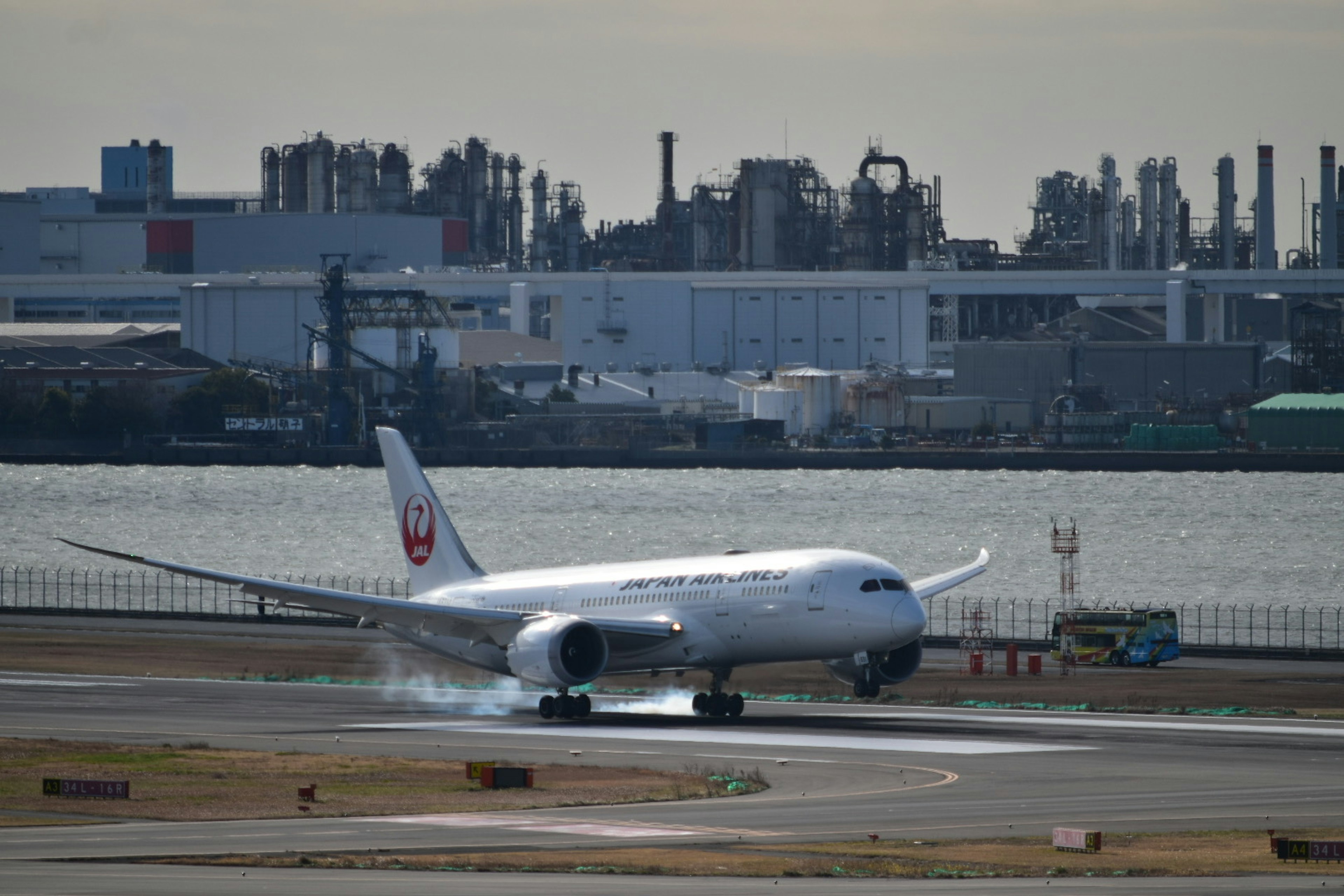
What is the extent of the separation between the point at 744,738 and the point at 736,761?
4.61m

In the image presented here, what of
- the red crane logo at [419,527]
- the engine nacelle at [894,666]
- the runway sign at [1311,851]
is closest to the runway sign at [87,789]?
the engine nacelle at [894,666]

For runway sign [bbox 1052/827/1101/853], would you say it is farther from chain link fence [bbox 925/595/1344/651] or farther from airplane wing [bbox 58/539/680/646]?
chain link fence [bbox 925/595/1344/651]

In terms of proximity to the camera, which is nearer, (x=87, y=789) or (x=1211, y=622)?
(x=87, y=789)

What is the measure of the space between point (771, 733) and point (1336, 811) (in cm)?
1679

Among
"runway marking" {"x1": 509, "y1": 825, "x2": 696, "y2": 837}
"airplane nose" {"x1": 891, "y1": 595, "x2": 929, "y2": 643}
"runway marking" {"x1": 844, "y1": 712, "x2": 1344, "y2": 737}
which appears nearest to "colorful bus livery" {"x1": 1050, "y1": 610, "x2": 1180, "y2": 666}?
"runway marking" {"x1": 844, "y1": 712, "x2": 1344, "y2": 737}

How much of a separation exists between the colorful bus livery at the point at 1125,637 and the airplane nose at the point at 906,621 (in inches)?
926

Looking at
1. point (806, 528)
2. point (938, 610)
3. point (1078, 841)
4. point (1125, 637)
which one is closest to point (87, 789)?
point (1078, 841)

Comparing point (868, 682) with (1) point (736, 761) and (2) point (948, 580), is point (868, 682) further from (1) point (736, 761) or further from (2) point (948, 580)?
(2) point (948, 580)

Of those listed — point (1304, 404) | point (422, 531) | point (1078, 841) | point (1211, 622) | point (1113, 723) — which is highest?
point (1304, 404)

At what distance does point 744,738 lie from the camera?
46531mm

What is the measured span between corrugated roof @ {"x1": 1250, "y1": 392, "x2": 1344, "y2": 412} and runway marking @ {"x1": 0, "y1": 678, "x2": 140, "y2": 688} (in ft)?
505

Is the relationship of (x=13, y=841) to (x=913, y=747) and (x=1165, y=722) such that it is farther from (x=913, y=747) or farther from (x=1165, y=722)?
(x=1165, y=722)

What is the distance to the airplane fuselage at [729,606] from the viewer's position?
46656 millimetres

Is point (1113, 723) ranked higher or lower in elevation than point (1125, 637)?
lower
